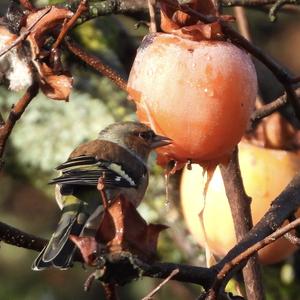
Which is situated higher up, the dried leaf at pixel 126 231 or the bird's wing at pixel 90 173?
the dried leaf at pixel 126 231

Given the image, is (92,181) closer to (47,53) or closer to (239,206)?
(239,206)

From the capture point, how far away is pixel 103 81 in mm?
4613

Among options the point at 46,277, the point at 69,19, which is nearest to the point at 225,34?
the point at 69,19

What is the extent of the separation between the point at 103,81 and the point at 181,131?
228 cm

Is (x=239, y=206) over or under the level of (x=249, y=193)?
over

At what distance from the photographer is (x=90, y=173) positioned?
3117 millimetres

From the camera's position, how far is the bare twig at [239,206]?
281 cm

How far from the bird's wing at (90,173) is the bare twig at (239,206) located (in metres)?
0.33

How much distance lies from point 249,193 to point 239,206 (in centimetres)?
80

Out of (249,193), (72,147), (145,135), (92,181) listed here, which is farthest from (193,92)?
(72,147)

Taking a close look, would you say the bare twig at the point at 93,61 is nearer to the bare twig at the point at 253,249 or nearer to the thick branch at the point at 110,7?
the thick branch at the point at 110,7

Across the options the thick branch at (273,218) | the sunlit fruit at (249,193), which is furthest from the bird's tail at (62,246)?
the sunlit fruit at (249,193)

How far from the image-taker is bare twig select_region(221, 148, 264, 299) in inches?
111

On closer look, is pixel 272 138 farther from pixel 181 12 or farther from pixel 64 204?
pixel 181 12
